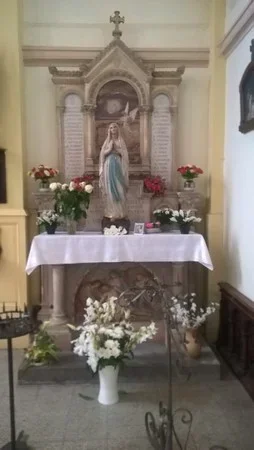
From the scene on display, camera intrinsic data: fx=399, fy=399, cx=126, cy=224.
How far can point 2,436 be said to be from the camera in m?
2.49

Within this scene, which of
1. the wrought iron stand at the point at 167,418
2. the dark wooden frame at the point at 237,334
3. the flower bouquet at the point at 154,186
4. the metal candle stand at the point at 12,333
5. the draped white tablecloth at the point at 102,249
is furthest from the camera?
the flower bouquet at the point at 154,186

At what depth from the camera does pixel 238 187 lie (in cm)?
364

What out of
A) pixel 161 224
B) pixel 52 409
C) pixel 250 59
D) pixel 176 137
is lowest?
pixel 52 409

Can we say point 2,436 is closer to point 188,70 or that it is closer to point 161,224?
point 161,224

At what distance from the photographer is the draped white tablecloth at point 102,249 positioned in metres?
3.54

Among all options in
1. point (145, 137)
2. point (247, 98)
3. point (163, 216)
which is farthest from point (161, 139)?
point (247, 98)

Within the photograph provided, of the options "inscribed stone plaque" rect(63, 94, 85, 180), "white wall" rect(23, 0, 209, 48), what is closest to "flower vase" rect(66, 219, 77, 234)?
"inscribed stone plaque" rect(63, 94, 85, 180)

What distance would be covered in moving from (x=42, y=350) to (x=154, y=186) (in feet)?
6.06

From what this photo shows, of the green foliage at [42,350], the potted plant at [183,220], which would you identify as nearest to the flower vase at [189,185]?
the potted plant at [183,220]

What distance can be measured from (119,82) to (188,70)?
2.50 ft

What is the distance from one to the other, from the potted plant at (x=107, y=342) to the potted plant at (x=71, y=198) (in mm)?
1049

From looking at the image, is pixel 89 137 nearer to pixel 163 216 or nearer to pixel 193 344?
pixel 163 216

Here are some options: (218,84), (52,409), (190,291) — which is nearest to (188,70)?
(218,84)

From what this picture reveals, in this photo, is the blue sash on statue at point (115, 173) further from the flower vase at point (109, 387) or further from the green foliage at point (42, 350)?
the flower vase at point (109, 387)
